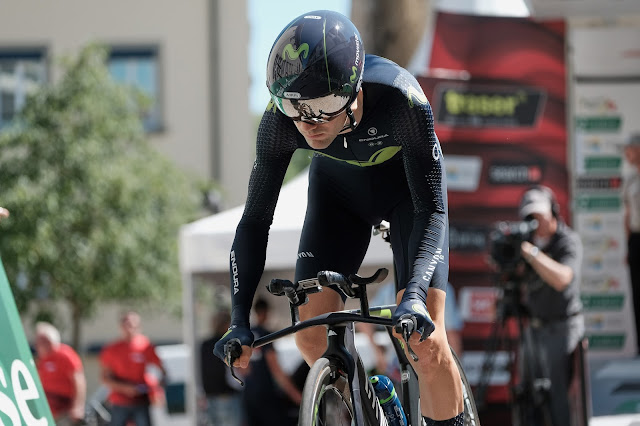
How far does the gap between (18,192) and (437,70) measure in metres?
9.90

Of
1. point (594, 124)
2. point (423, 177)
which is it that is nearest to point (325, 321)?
point (423, 177)

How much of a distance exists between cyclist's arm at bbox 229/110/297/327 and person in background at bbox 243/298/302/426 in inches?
246

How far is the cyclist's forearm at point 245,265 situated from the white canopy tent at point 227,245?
5.01 meters

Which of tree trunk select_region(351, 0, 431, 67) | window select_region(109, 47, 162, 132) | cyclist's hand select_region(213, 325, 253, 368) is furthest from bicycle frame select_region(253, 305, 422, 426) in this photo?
window select_region(109, 47, 162, 132)

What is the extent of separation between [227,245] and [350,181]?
5689 millimetres

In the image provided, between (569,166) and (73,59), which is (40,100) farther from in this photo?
(569,166)

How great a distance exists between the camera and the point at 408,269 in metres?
4.18

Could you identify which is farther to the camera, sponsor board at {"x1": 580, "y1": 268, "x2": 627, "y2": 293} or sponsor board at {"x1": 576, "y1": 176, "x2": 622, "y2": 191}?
sponsor board at {"x1": 580, "y1": 268, "x2": 627, "y2": 293}

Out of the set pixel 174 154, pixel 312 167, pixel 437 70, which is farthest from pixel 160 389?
pixel 174 154

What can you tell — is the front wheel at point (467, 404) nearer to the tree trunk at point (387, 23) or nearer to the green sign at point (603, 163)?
the green sign at point (603, 163)

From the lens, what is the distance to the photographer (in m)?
8.11

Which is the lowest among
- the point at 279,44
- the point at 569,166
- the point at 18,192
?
the point at 18,192

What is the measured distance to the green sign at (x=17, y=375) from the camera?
4379 mm

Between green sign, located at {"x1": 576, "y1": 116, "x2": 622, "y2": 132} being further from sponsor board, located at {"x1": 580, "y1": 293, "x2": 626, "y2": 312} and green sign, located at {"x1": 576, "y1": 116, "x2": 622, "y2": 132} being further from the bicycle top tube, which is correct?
the bicycle top tube
